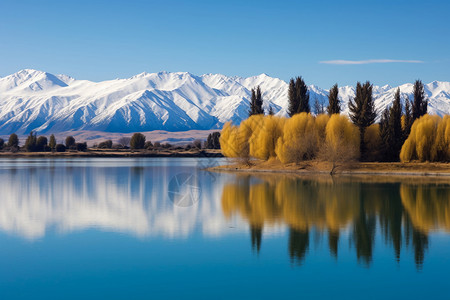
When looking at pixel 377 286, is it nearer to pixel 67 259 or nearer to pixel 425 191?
pixel 67 259

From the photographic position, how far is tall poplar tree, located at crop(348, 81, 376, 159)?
65.5m

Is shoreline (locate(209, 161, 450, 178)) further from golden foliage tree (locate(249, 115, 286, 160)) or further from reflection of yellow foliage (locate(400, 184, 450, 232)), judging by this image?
reflection of yellow foliage (locate(400, 184, 450, 232))

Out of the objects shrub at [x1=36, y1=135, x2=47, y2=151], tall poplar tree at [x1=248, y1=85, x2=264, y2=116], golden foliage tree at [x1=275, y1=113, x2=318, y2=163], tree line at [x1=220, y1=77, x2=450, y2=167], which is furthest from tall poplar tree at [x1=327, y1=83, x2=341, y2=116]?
shrub at [x1=36, y1=135, x2=47, y2=151]

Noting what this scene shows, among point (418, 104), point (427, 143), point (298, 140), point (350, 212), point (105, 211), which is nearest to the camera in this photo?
point (350, 212)

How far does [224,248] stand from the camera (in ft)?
60.4

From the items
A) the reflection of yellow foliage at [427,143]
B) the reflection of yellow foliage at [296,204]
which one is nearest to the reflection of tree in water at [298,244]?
the reflection of yellow foliage at [296,204]

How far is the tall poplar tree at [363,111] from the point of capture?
65.5 m

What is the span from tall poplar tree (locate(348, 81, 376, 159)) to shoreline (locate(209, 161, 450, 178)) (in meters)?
4.08

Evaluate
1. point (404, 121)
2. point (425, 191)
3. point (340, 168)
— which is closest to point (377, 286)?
point (425, 191)

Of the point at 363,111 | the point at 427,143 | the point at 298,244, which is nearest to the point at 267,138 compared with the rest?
the point at 363,111

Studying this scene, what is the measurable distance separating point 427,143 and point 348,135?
29.2ft

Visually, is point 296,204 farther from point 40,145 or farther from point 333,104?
point 40,145

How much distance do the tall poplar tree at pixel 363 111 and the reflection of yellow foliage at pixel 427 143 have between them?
567 centimetres

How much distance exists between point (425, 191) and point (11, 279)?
101 feet
